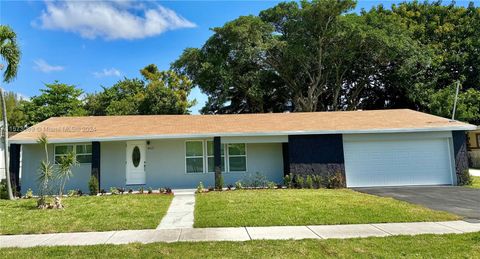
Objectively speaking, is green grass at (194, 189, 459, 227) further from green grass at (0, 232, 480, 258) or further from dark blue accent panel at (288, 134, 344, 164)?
dark blue accent panel at (288, 134, 344, 164)

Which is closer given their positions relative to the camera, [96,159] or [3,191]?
[3,191]

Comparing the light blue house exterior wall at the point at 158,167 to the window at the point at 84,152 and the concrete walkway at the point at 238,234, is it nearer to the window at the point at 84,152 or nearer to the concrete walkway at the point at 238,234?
the window at the point at 84,152

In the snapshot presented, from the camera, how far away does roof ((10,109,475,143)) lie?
15945 mm

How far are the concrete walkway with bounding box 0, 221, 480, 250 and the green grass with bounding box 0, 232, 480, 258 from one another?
0.42m

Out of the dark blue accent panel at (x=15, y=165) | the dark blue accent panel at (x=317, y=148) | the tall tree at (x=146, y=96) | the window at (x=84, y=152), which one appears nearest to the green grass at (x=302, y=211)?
the dark blue accent panel at (x=317, y=148)

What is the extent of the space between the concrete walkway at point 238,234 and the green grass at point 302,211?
45cm

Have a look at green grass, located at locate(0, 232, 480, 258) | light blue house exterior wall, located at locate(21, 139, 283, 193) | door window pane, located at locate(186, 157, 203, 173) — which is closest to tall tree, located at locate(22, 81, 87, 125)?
light blue house exterior wall, located at locate(21, 139, 283, 193)

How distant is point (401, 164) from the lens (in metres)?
16.4

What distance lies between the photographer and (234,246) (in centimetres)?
682

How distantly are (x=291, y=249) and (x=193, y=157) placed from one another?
11200mm

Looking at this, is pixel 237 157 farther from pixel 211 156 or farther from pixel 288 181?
pixel 288 181

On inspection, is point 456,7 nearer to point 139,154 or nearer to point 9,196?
point 139,154

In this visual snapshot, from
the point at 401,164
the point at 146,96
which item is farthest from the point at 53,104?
the point at 401,164

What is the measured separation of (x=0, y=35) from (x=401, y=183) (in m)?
16.9
